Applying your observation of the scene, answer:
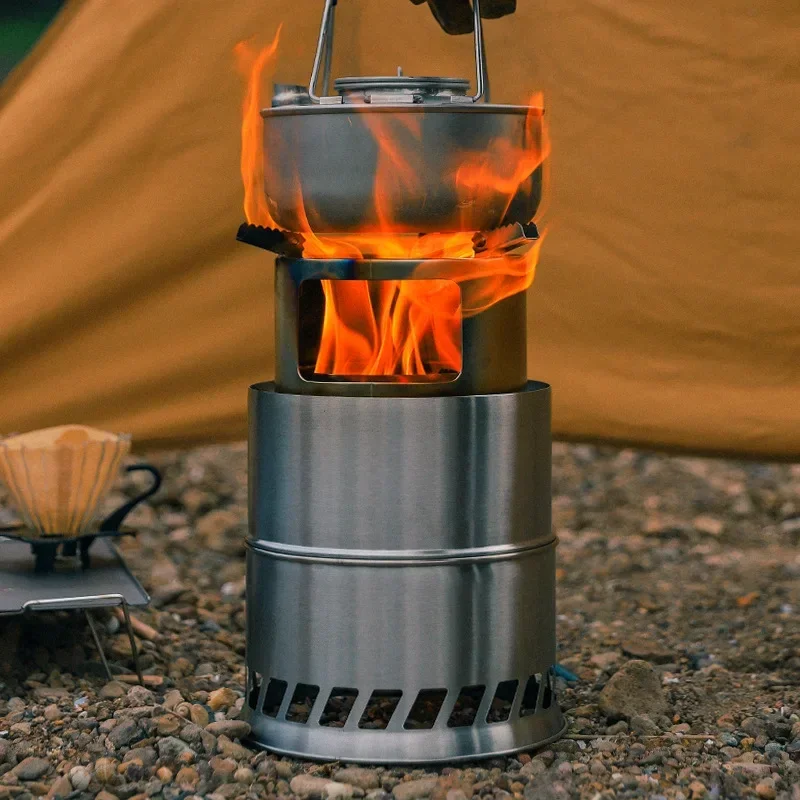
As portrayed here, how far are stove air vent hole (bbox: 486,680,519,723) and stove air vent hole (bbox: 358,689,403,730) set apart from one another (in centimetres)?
16

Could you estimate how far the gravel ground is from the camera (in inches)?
101

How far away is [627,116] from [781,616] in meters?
1.15

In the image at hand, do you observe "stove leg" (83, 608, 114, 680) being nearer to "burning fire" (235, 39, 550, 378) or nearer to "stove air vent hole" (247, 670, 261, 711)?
"stove air vent hole" (247, 670, 261, 711)

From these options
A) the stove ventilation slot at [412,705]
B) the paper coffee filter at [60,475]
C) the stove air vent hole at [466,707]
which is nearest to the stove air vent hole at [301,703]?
the stove ventilation slot at [412,705]

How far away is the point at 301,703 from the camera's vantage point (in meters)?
2.87

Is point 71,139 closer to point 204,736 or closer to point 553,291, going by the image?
point 553,291

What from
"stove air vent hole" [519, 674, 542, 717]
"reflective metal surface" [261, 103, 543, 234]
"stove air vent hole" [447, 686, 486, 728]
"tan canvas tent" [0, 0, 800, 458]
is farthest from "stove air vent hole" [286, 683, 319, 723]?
"tan canvas tent" [0, 0, 800, 458]

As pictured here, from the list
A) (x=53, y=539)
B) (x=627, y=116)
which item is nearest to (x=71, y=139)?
(x=53, y=539)

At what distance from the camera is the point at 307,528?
8.43 ft

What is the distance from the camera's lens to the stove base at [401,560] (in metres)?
2.53

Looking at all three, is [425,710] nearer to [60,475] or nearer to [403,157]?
[60,475]

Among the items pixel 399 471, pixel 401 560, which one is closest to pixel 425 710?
pixel 401 560

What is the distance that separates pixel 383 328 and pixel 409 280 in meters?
0.11

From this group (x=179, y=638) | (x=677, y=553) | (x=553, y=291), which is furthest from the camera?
(x=677, y=553)
